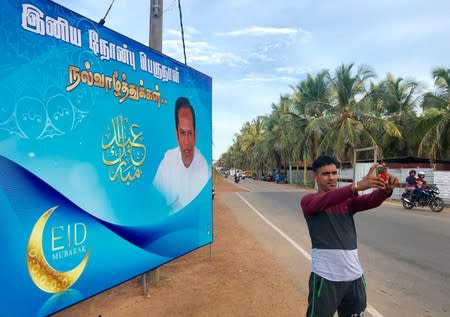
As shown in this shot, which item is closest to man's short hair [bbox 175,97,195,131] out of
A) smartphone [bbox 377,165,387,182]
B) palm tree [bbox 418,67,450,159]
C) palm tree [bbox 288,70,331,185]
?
smartphone [bbox 377,165,387,182]

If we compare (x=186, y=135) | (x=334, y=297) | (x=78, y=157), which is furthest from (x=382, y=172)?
(x=186, y=135)

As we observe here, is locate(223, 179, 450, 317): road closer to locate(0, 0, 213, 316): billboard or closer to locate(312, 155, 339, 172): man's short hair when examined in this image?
locate(312, 155, 339, 172): man's short hair

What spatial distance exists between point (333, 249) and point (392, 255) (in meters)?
5.63

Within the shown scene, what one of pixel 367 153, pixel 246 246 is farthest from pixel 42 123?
pixel 367 153

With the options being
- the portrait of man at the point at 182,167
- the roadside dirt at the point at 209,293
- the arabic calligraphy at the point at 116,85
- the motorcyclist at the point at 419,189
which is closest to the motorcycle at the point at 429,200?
the motorcyclist at the point at 419,189

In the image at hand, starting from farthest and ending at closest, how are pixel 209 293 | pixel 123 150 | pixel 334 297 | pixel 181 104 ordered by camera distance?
pixel 181 104
pixel 209 293
pixel 123 150
pixel 334 297

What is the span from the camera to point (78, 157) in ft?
12.6

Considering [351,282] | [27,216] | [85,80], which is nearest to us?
[351,282]

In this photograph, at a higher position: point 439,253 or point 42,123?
point 42,123

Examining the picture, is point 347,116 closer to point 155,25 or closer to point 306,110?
point 306,110

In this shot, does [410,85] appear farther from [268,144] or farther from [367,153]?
[268,144]

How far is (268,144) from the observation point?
5278cm

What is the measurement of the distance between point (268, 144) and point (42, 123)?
5000 cm

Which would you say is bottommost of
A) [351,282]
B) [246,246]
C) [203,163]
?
[246,246]
